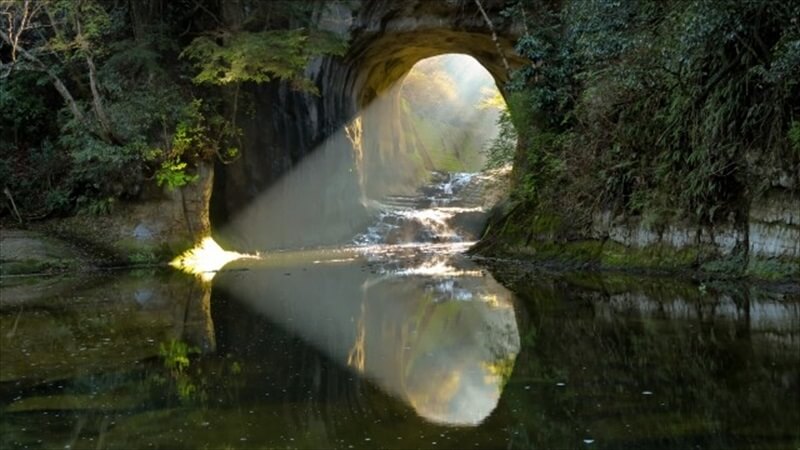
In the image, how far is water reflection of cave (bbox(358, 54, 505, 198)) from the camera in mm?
32250

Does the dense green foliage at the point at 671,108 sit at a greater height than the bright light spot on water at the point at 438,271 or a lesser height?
greater

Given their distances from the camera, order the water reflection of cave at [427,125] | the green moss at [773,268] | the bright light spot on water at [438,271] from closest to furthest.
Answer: the green moss at [773,268] < the bright light spot on water at [438,271] < the water reflection of cave at [427,125]

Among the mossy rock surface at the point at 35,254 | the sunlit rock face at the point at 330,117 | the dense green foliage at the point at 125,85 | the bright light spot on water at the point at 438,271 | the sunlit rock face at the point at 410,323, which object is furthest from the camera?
the sunlit rock face at the point at 330,117

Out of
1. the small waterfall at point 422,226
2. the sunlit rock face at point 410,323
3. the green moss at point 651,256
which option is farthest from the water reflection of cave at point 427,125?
the green moss at point 651,256

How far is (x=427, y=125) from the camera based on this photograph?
43.9m

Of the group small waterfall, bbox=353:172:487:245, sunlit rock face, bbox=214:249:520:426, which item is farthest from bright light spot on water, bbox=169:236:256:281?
small waterfall, bbox=353:172:487:245

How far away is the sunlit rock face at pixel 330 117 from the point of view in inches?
803

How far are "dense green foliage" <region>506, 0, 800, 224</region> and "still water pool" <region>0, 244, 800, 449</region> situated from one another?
1.54 metres

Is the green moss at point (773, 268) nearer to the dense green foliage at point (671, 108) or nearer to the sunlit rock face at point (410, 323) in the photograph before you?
the dense green foliage at point (671, 108)

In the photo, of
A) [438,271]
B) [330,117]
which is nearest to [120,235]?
[438,271]

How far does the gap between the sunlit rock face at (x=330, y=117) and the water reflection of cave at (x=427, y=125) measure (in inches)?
147

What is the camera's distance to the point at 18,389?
605 cm

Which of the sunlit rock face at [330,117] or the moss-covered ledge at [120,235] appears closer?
the moss-covered ledge at [120,235]

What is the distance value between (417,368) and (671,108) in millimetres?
6587
